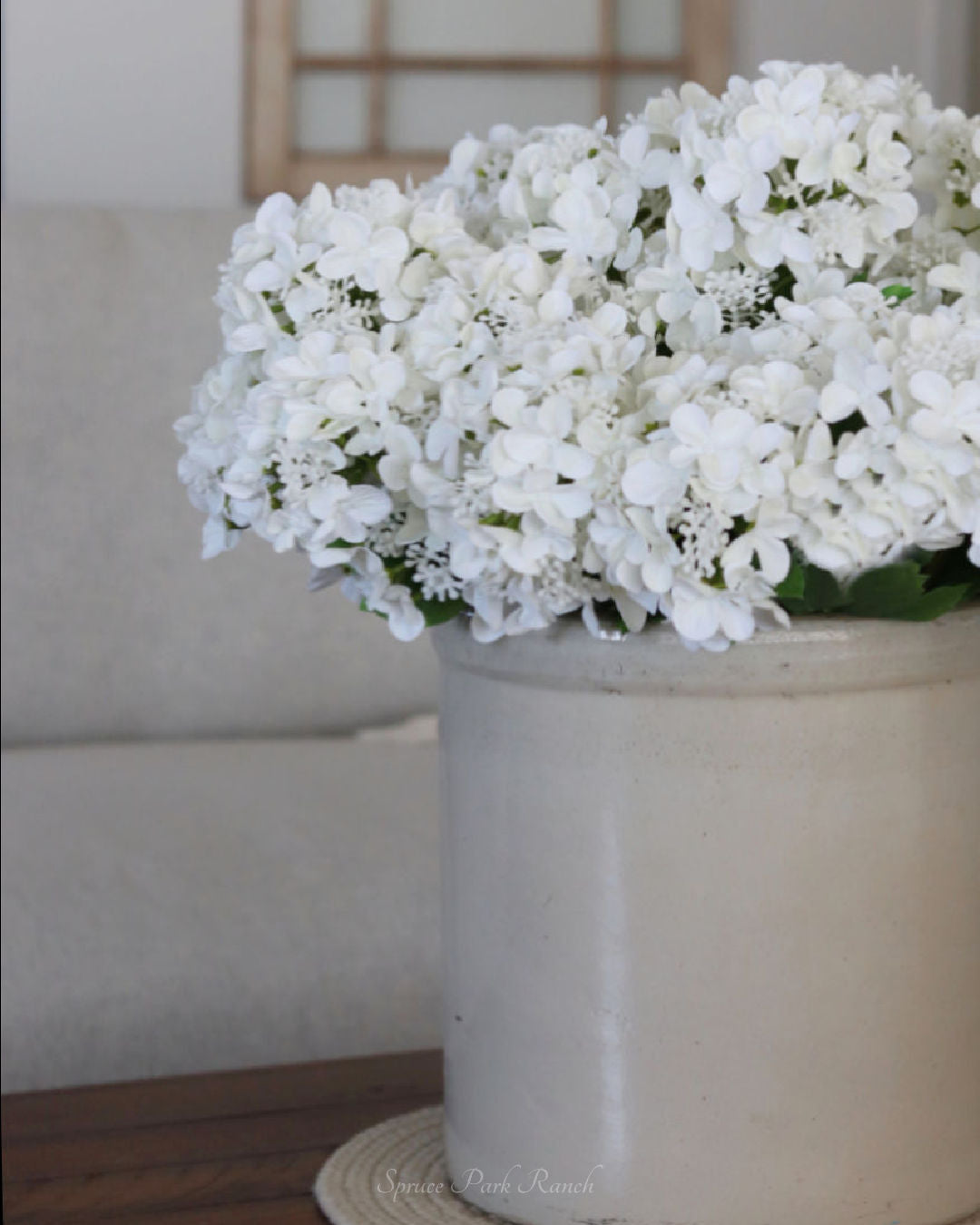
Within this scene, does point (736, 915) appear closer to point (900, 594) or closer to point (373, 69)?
point (900, 594)

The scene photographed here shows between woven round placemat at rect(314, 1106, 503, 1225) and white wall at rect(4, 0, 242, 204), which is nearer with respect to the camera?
woven round placemat at rect(314, 1106, 503, 1225)

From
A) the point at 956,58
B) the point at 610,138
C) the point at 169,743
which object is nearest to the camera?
the point at 610,138

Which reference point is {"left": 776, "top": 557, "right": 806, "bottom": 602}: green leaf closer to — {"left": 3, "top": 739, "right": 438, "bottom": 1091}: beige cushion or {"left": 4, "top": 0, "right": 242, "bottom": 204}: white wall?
{"left": 3, "top": 739, "right": 438, "bottom": 1091}: beige cushion

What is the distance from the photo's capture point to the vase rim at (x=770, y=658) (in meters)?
0.50

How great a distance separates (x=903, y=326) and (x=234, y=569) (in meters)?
A: 1.14

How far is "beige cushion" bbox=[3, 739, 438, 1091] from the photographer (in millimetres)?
1055

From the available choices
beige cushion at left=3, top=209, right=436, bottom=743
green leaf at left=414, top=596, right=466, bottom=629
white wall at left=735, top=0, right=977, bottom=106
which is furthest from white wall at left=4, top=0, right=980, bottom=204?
green leaf at left=414, top=596, right=466, bottom=629

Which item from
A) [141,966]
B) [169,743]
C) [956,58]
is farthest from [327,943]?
[956,58]

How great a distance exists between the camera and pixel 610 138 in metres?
0.56

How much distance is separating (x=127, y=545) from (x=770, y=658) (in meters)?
1.12

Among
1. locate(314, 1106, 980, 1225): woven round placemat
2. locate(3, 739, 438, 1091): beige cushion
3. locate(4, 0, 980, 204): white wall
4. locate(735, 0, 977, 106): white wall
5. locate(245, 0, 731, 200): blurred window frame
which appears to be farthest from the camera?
locate(735, 0, 977, 106): white wall

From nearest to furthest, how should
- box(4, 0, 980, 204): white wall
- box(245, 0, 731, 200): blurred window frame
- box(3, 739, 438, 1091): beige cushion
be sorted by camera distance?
box(3, 739, 438, 1091): beige cushion, box(4, 0, 980, 204): white wall, box(245, 0, 731, 200): blurred window frame

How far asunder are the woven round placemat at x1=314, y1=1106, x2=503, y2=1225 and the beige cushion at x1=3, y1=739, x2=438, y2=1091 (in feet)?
1.36

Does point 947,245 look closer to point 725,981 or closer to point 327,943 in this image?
point 725,981
